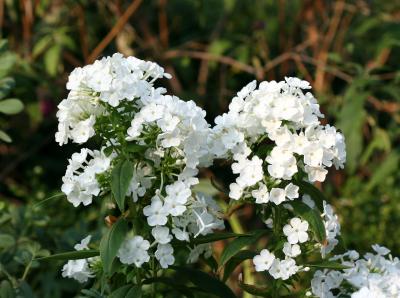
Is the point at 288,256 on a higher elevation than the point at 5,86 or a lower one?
lower

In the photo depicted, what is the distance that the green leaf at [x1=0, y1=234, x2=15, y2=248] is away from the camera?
2225 millimetres

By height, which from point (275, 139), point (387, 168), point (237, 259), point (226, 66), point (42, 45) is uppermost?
point (275, 139)

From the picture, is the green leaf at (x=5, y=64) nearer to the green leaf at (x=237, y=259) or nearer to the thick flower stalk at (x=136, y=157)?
the thick flower stalk at (x=136, y=157)

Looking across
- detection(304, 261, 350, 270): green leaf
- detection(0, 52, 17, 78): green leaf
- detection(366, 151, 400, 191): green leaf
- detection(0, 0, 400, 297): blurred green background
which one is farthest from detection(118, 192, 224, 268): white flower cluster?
detection(366, 151, 400, 191): green leaf

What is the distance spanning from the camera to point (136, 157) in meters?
1.66

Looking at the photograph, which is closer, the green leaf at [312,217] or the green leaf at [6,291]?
the green leaf at [312,217]

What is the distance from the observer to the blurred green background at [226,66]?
3357 millimetres

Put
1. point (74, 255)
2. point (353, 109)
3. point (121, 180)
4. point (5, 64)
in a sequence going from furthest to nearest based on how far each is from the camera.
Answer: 1. point (353, 109)
2. point (5, 64)
3. point (74, 255)
4. point (121, 180)

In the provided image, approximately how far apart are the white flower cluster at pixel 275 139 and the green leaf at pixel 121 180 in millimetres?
205

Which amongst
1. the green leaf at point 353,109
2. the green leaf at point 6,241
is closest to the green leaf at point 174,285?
the green leaf at point 6,241

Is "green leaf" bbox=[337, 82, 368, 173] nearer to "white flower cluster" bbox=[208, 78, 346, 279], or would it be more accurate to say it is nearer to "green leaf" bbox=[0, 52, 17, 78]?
"green leaf" bbox=[0, 52, 17, 78]

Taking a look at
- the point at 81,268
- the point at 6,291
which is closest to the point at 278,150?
the point at 81,268

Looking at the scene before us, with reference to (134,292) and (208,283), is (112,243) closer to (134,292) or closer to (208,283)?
(134,292)

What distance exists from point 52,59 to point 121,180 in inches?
78.4
